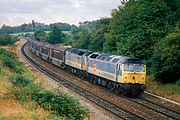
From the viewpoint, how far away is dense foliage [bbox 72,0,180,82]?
120 ft

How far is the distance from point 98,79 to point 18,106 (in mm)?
19749

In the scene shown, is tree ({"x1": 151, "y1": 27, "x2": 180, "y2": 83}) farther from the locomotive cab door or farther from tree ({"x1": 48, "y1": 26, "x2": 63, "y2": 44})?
tree ({"x1": 48, "y1": 26, "x2": 63, "y2": 44})

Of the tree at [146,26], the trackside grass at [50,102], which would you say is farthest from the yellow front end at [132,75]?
the tree at [146,26]

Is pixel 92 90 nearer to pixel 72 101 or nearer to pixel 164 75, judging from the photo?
pixel 164 75

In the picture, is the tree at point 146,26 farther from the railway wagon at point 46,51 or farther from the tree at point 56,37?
the tree at point 56,37

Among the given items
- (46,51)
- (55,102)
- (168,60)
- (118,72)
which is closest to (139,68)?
(118,72)

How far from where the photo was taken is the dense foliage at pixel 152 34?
36.4m

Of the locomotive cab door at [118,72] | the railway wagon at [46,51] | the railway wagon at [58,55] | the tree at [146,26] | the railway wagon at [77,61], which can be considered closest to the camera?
the locomotive cab door at [118,72]

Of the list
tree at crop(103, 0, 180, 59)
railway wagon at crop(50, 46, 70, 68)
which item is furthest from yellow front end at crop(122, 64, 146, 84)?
railway wagon at crop(50, 46, 70, 68)

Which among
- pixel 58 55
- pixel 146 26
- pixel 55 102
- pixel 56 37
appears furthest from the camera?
pixel 56 37

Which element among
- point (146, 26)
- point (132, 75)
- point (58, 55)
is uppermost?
point (146, 26)

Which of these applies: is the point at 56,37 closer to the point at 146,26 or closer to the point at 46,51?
the point at 46,51

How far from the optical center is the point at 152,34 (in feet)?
144

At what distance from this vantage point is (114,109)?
26.4 meters
